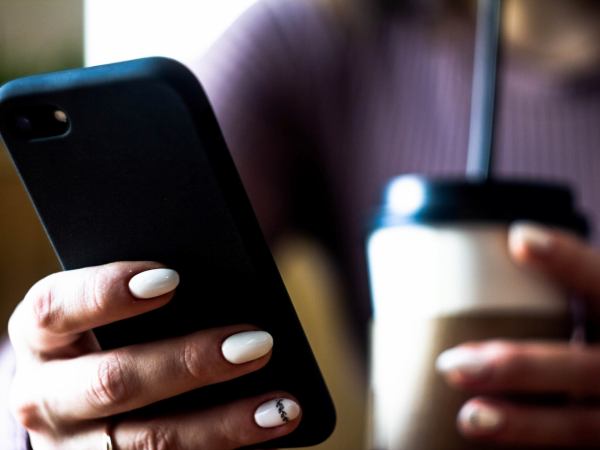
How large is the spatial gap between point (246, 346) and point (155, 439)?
62 mm

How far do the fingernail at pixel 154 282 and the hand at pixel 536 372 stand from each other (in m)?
0.12

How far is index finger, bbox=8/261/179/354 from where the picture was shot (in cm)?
24

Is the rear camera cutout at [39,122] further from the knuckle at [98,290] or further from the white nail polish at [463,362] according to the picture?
the white nail polish at [463,362]

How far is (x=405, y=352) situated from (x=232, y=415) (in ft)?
0.27

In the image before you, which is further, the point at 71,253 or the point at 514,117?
the point at 514,117

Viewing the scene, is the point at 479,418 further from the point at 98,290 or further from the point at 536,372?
the point at 98,290

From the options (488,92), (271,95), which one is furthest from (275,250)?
(488,92)

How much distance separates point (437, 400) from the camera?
0.30 m

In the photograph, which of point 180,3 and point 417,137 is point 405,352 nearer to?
point 417,137

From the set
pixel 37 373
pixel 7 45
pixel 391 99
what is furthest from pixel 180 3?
pixel 37 373

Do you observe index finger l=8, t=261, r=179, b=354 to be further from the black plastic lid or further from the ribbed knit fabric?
the ribbed knit fabric

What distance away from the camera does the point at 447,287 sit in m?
0.29

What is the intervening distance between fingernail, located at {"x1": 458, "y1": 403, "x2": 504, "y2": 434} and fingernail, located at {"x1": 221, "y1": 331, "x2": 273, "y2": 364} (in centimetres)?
10

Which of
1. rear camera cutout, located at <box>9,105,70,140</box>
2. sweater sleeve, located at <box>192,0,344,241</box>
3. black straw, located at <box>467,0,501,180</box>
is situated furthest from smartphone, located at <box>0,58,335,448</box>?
sweater sleeve, located at <box>192,0,344,241</box>
